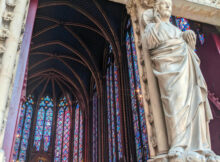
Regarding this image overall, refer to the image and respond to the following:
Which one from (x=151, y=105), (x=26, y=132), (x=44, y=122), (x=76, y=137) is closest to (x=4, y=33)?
(x=151, y=105)

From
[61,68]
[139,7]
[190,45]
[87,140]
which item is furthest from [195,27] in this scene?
[61,68]

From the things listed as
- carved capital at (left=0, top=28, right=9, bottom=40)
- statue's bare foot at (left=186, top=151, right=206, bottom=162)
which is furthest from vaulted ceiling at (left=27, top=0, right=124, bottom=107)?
statue's bare foot at (left=186, top=151, right=206, bottom=162)

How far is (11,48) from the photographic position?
94.0 inches

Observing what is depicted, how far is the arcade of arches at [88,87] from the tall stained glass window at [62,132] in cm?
7

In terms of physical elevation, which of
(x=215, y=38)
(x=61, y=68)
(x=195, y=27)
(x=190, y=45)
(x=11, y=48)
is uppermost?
(x=61, y=68)

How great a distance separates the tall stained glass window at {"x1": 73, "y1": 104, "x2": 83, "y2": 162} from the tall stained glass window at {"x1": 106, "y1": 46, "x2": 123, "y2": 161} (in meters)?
4.32

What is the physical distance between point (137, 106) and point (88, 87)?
699 centimetres

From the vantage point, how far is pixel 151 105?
9.11 feet

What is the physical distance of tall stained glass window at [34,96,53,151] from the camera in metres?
16.8

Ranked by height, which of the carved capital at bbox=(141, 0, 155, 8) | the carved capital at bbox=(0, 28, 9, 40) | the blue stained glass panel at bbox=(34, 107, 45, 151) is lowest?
the carved capital at bbox=(0, 28, 9, 40)

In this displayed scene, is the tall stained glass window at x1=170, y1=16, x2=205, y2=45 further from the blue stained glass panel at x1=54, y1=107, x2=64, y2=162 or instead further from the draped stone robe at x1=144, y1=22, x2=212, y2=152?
the blue stained glass panel at x1=54, y1=107, x2=64, y2=162

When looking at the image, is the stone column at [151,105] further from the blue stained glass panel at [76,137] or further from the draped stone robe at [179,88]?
the blue stained glass panel at [76,137]

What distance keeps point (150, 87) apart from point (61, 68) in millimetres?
13876

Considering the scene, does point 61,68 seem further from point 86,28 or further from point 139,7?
point 139,7
